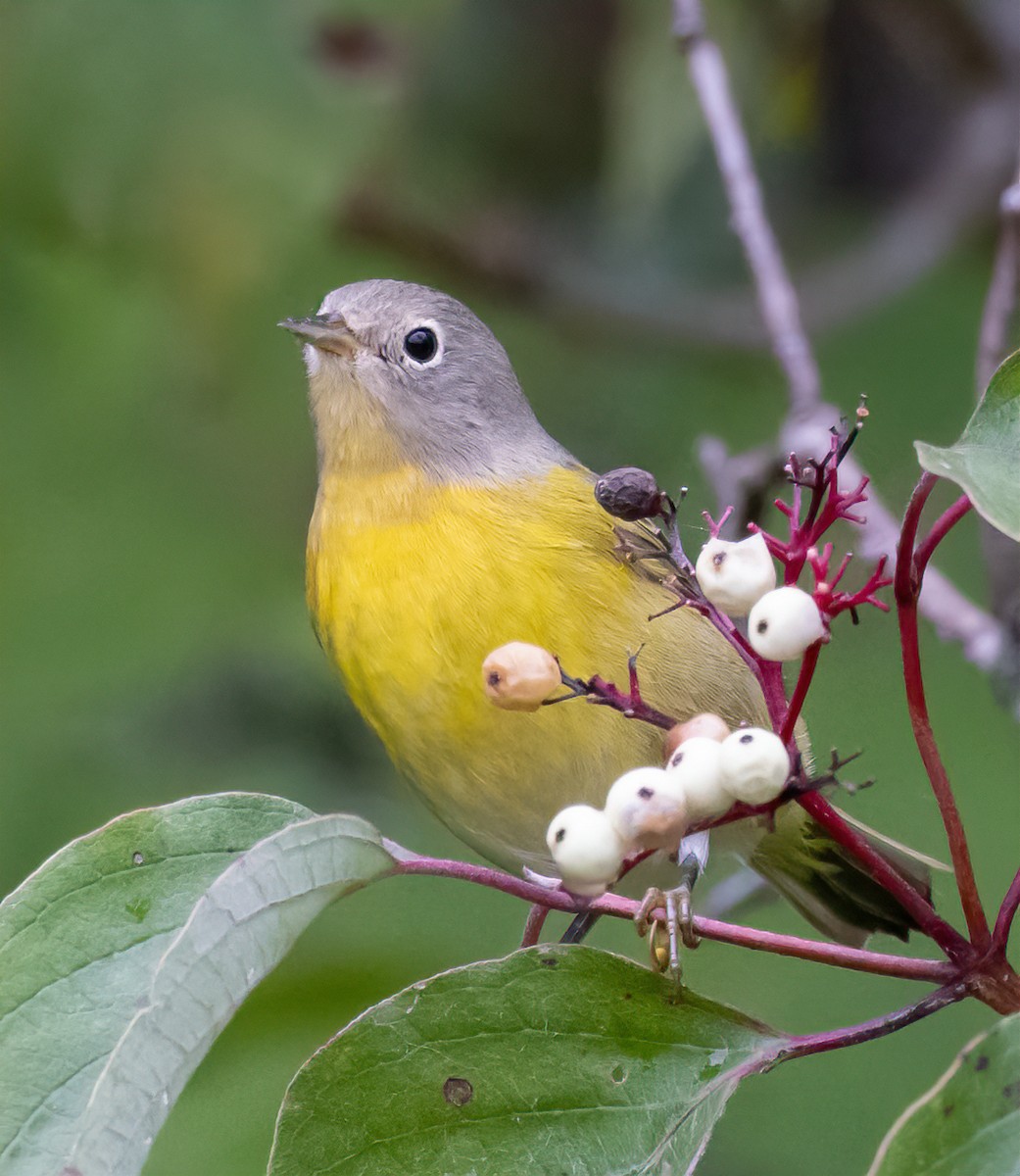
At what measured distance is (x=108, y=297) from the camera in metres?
3.62

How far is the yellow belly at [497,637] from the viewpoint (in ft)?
7.84

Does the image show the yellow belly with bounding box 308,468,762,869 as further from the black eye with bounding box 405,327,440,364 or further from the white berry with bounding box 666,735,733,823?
the white berry with bounding box 666,735,733,823

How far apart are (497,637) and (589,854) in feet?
2.80

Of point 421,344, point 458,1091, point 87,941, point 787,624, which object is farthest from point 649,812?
point 421,344

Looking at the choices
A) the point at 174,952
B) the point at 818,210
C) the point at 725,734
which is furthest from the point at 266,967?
the point at 818,210

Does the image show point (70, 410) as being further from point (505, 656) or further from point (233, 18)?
point (505, 656)

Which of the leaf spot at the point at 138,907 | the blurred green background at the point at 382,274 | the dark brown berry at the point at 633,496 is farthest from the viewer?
the blurred green background at the point at 382,274

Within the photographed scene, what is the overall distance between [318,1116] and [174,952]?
0.88ft

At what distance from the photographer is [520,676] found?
163 cm

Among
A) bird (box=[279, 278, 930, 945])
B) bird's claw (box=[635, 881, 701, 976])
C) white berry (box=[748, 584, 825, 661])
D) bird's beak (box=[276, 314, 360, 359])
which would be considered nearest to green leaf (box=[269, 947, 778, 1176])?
bird's claw (box=[635, 881, 701, 976])

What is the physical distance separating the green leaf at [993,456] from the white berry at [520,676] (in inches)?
18.5

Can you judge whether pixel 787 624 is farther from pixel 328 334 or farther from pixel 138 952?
pixel 328 334

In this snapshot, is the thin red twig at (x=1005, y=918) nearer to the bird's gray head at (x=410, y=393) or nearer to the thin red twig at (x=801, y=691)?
the thin red twig at (x=801, y=691)

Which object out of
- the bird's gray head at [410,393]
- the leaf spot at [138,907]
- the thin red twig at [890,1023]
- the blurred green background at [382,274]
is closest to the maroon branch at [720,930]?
the thin red twig at [890,1023]
